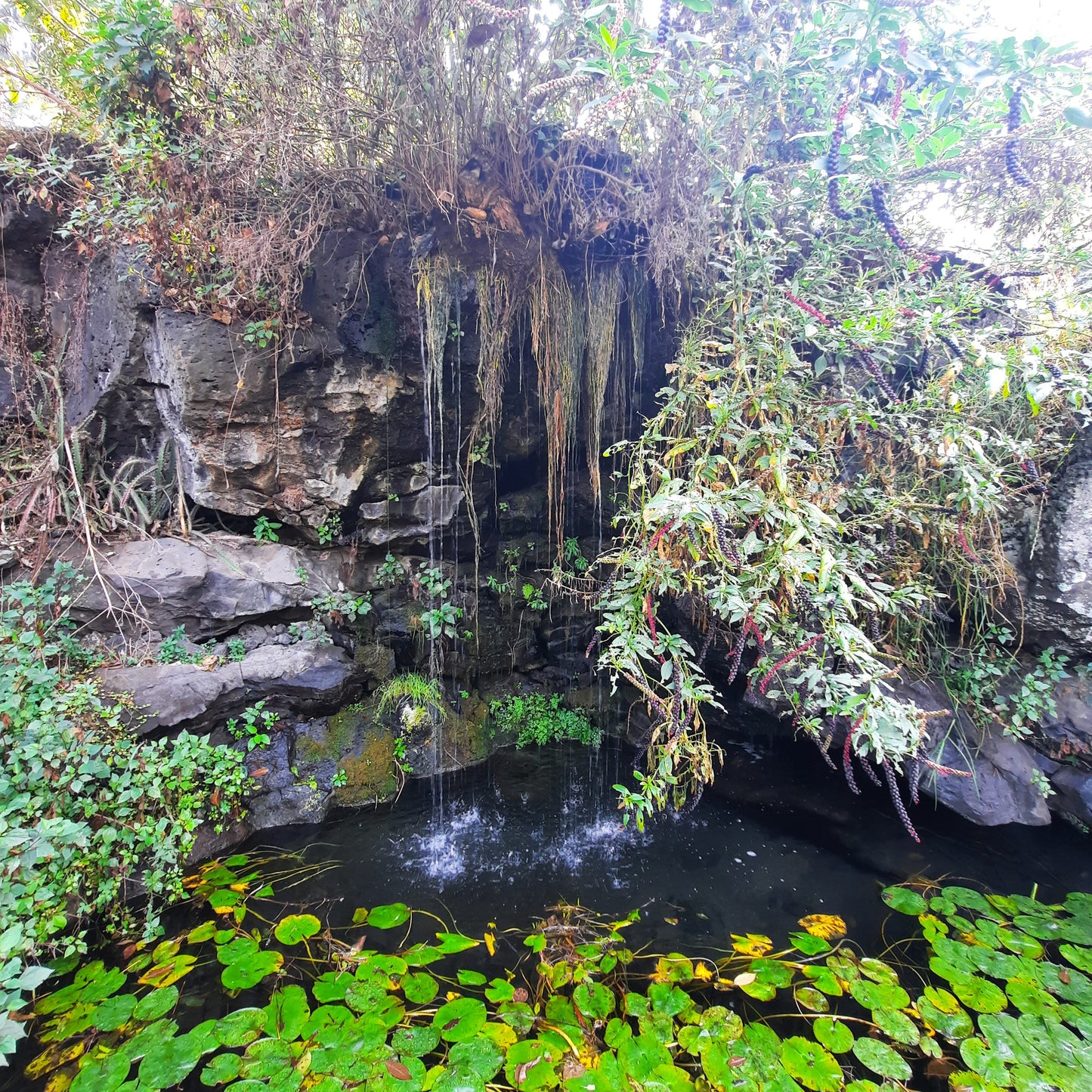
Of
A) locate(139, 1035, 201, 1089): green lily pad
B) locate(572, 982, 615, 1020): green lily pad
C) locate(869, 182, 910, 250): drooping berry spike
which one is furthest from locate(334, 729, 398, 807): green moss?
locate(869, 182, 910, 250): drooping berry spike

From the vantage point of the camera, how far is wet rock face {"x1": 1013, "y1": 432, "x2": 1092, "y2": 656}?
3402 millimetres

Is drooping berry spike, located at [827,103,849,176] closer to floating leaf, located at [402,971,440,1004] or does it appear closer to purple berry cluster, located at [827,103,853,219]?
purple berry cluster, located at [827,103,853,219]

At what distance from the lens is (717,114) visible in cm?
316

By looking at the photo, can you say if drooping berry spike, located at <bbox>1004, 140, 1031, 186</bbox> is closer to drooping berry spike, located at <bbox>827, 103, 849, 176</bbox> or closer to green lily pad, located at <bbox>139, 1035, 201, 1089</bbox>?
drooping berry spike, located at <bbox>827, 103, 849, 176</bbox>

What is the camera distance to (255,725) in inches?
147

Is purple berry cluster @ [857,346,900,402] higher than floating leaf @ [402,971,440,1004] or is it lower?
higher

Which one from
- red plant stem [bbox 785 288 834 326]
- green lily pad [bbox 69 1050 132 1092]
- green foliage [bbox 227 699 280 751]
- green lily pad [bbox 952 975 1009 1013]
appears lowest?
green lily pad [bbox 952 975 1009 1013]

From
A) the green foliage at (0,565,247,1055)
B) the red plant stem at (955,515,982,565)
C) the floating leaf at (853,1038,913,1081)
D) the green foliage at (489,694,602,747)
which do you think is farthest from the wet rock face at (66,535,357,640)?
the red plant stem at (955,515,982,565)

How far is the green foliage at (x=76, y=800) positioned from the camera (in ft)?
7.25

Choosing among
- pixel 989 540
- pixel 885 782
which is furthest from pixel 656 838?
pixel 989 540

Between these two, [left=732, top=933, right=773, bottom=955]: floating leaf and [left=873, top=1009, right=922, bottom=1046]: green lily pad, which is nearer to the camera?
[left=873, top=1009, right=922, bottom=1046]: green lily pad

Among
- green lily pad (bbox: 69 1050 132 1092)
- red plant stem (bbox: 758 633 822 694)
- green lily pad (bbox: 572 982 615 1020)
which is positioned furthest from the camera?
red plant stem (bbox: 758 633 822 694)

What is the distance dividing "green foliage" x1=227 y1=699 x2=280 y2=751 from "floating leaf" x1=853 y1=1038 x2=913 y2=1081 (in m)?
3.36

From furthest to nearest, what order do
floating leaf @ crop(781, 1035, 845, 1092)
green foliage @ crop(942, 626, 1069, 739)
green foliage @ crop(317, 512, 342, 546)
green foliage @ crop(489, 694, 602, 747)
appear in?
green foliage @ crop(489, 694, 602, 747) → green foliage @ crop(317, 512, 342, 546) → green foliage @ crop(942, 626, 1069, 739) → floating leaf @ crop(781, 1035, 845, 1092)
